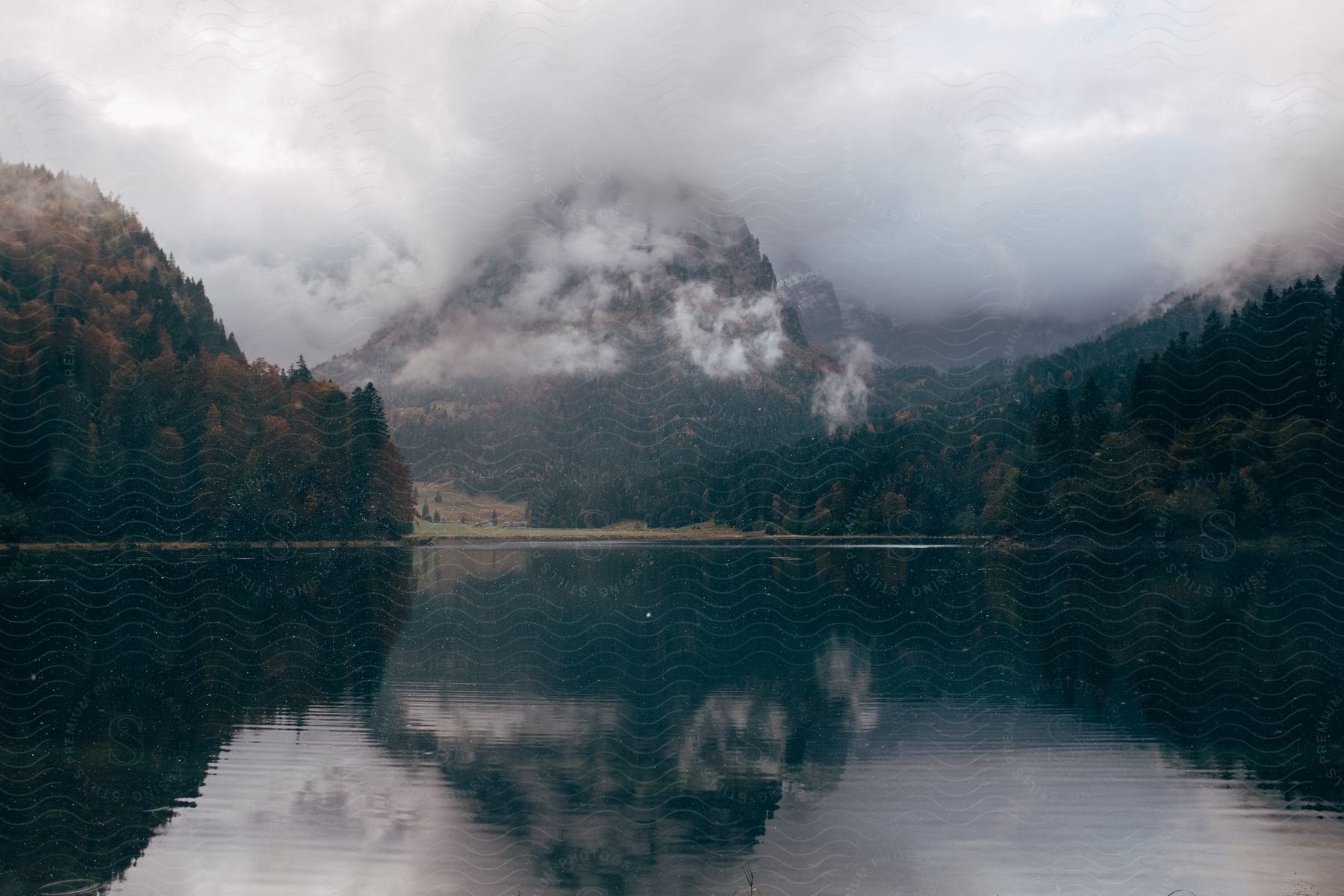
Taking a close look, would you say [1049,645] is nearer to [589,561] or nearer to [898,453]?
[589,561]

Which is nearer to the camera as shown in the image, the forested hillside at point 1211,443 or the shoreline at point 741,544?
the forested hillside at point 1211,443

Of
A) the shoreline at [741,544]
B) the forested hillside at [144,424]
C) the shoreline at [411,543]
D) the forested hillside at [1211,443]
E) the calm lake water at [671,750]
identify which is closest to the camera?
the calm lake water at [671,750]

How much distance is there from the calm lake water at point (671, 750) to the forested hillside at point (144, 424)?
6693 centimetres

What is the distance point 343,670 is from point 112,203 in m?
175

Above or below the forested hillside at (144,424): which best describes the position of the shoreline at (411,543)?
below

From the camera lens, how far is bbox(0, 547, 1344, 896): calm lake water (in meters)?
21.6

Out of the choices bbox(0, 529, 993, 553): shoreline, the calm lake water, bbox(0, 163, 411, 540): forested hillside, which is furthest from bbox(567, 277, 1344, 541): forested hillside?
bbox(0, 163, 411, 540): forested hillside

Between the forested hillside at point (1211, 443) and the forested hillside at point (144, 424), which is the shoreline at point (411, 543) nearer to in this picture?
the forested hillside at point (144, 424)

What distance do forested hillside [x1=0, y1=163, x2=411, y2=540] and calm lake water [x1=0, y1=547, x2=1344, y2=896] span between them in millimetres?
66934

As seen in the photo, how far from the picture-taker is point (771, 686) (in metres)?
41.6

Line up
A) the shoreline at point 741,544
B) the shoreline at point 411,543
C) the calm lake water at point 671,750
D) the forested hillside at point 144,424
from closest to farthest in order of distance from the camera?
the calm lake water at point 671,750 < the shoreline at point 741,544 < the shoreline at point 411,543 < the forested hillside at point 144,424

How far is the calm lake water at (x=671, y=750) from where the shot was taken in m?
21.6

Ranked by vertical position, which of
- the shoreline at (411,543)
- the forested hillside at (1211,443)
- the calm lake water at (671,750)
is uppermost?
the forested hillside at (1211,443)

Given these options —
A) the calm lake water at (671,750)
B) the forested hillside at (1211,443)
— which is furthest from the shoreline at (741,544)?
the calm lake water at (671,750)
